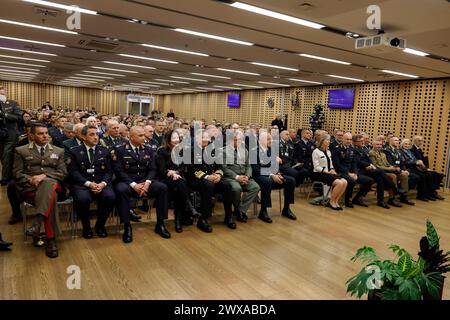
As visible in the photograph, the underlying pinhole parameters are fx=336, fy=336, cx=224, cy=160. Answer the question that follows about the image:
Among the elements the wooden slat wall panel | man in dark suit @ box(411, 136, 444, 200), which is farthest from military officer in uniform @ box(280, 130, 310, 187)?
the wooden slat wall panel

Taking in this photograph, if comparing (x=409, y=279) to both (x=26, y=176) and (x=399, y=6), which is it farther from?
(x=26, y=176)

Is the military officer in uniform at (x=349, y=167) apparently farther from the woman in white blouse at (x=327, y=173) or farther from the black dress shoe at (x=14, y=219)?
the black dress shoe at (x=14, y=219)

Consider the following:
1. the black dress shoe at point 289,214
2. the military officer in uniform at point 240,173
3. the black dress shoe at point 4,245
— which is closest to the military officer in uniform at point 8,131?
the black dress shoe at point 4,245

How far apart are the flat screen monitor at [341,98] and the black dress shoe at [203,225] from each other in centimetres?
1008

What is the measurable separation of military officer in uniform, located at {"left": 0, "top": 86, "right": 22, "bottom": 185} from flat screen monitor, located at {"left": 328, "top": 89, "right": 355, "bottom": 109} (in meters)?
11.1

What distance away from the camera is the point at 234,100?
19672mm

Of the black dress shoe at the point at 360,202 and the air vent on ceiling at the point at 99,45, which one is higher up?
the air vent on ceiling at the point at 99,45

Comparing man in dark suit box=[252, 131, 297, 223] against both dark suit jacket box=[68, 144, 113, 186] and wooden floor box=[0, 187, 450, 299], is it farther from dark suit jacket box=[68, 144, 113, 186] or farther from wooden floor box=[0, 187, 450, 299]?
dark suit jacket box=[68, 144, 113, 186]

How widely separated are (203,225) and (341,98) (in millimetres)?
10426

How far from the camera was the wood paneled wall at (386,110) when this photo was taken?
10.3 metres

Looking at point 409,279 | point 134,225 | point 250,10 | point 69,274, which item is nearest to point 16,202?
point 134,225

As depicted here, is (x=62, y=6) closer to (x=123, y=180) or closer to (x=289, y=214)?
(x=123, y=180)

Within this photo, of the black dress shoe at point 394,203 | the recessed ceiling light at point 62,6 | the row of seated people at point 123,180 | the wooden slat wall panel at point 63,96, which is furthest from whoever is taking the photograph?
the wooden slat wall panel at point 63,96

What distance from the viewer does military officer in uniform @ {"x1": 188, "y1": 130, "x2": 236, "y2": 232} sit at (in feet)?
16.1
